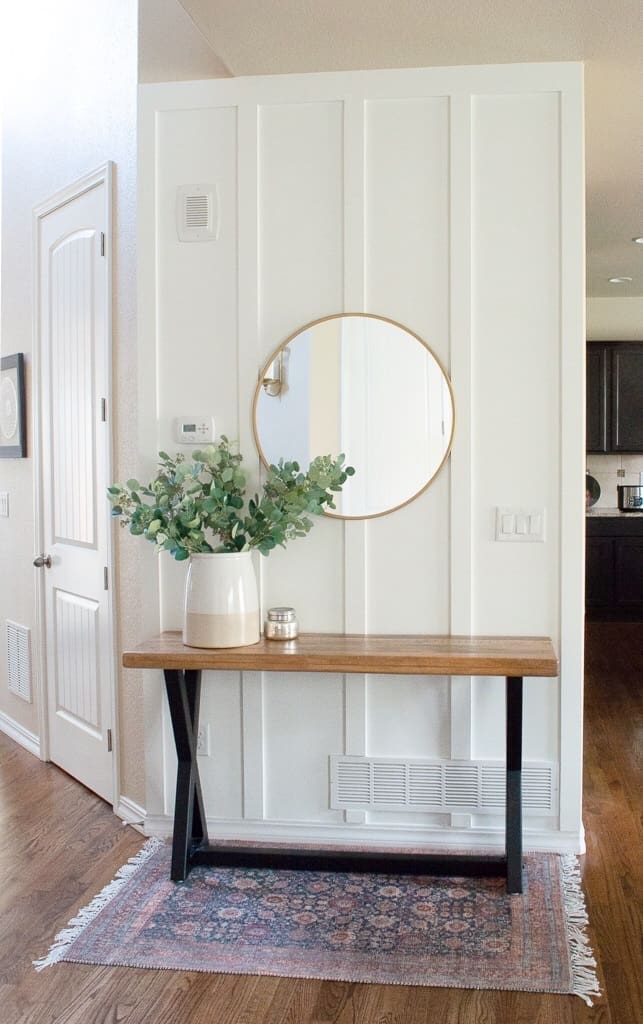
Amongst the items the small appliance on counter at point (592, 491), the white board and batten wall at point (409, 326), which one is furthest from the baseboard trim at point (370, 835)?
the small appliance on counter at point (592, 491)

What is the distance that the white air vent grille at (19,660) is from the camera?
4.30m

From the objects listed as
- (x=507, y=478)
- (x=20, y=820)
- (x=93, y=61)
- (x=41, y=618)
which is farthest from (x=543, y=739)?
(x=93, y=61)

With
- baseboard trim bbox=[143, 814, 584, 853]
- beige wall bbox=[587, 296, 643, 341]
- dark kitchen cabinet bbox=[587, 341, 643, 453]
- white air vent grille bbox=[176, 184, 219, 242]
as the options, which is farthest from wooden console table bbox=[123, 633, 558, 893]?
beige wall bbox=[587, 296, 643, 341]

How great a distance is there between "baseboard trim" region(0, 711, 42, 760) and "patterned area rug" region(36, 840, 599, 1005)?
139 cm

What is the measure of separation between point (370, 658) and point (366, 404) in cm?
86

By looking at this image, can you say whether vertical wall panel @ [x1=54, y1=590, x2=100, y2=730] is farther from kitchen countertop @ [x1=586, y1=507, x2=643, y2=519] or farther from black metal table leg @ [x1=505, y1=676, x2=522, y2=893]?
kitchen countertop @ [x1=586, y1=507, x2=643, y2=519]

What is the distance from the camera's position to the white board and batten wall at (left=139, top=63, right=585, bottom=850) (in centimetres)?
304

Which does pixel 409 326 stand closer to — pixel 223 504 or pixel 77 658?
pixel 223 504

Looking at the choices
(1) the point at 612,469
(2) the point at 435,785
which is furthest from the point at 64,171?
(1) the point at 612,469

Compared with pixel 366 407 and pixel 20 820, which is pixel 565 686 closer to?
pixel 366 407

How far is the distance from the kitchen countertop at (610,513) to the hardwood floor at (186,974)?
12.2 feet

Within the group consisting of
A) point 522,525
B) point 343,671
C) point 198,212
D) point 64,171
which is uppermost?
point 64,171

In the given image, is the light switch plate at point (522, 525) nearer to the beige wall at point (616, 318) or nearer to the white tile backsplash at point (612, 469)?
the white tile backsplash at point (612, 469)

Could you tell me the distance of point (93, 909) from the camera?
2.73 meters
